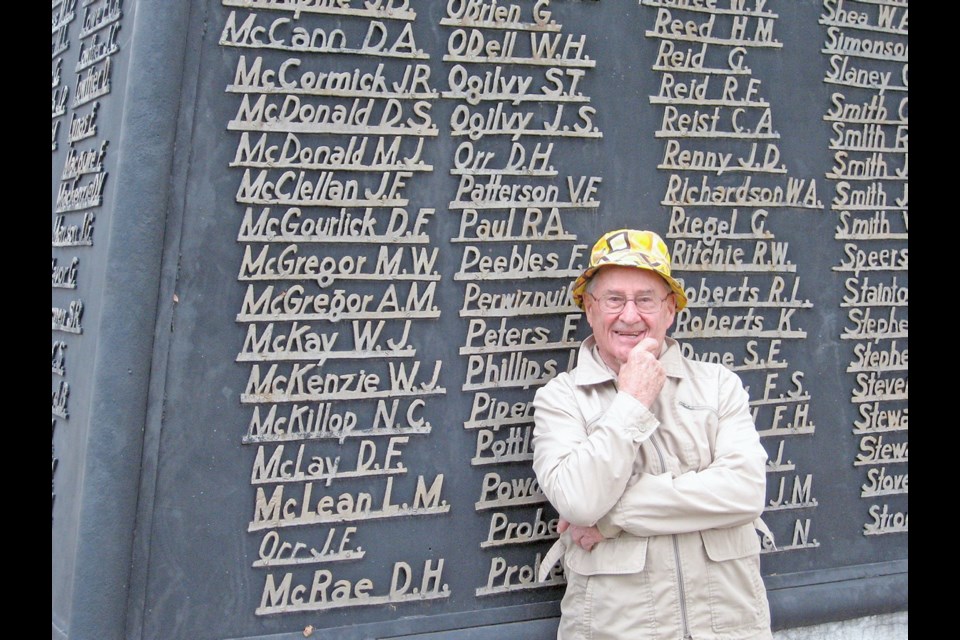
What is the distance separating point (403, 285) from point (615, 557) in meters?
1.31

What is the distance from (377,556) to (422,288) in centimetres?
106

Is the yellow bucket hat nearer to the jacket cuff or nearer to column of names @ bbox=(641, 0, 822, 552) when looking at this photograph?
the jacket cuff

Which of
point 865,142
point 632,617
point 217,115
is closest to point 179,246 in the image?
point 217,115

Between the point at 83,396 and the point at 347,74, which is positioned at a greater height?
the point at 347,74

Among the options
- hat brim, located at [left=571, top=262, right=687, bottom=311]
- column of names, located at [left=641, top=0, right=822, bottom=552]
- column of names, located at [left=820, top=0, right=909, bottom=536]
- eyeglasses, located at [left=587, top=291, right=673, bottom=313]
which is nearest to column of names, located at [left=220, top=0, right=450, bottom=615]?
hat brim, located at [left=571, top=262, right=687, bottom=311]

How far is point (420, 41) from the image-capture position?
4203 millimetres

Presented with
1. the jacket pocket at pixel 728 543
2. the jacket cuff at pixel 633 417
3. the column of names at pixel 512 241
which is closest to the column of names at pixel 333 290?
the column of names at pixel 512 241

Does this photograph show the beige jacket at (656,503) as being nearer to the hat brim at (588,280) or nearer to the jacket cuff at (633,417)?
the jacket cuff at (633,417)

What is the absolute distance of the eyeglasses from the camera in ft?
13.0

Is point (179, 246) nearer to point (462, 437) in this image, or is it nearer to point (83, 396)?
point (83, 396)

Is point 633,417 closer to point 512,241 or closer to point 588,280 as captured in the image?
point 588,280

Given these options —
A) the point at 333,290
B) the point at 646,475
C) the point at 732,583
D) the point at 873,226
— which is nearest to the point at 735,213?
the point at 873,226

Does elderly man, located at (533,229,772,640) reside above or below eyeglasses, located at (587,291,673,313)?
below

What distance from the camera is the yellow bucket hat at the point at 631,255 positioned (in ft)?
12.8
